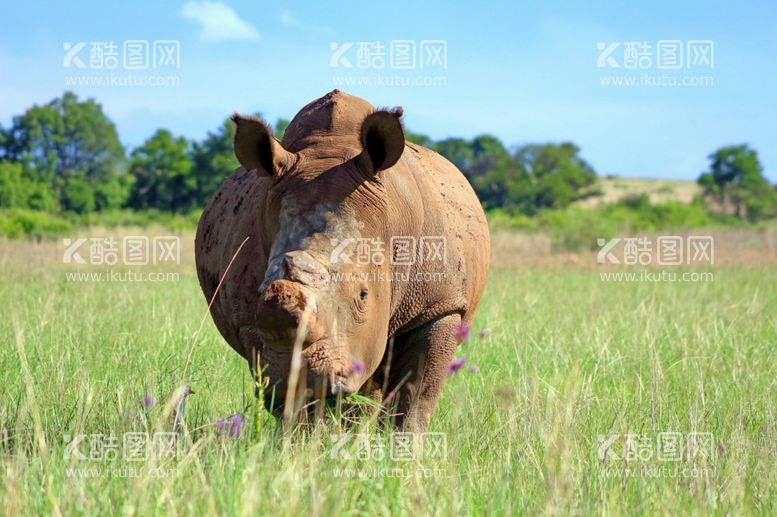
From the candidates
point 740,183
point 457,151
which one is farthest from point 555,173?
point 457,151

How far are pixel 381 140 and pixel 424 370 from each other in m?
1.25

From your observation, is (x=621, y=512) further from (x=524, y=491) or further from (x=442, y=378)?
(x=442, y=378)

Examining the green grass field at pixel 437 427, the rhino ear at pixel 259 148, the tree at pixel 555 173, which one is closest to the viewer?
the green grass field at pixel 437 427

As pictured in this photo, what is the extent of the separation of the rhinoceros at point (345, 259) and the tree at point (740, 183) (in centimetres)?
5085

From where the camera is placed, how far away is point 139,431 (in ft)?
12.1

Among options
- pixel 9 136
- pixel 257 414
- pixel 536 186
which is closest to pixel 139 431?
pixel 257 414

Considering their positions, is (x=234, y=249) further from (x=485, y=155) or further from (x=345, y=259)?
(x=485, y=155)

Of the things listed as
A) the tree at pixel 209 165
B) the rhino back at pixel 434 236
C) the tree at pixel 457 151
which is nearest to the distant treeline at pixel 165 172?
the tree at pixel 209 165

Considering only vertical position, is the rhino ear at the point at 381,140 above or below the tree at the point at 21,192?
below

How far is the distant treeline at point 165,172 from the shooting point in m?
51.6

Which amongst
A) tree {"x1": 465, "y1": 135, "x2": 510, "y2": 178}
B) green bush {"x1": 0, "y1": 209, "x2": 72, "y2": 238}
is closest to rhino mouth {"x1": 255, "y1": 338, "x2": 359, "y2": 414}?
green bush {"x1": 0, "y1": 209, "x2": 72, "y2": 238}

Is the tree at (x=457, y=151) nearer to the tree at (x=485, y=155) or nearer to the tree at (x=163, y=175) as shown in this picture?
the tree at (x=485, y=155)

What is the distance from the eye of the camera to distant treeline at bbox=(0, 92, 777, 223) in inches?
2032

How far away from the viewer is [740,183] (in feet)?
196
